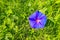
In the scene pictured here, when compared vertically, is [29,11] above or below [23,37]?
above

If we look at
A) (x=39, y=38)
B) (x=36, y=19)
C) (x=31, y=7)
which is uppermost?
(x=31, y=7)

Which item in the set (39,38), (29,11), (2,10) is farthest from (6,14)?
(39,38)

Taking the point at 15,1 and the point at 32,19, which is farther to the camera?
the point at 15,1

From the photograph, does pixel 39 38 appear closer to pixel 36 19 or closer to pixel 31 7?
pixel 36 19
